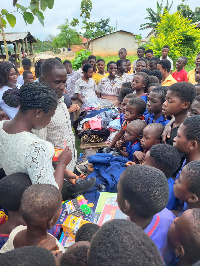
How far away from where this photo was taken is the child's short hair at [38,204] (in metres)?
1.28

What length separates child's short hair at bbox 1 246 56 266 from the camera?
0.72 meters

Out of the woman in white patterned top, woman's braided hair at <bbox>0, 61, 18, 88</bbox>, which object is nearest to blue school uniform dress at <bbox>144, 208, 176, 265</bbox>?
the woman in white patterned top

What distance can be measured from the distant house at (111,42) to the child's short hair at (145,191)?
33.0 meters

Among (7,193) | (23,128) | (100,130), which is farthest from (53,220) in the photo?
(100,130)

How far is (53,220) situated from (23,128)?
0.66 meters

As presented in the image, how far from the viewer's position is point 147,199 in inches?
49.4

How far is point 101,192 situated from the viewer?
2.29m

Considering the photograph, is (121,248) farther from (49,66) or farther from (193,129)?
(49,66)

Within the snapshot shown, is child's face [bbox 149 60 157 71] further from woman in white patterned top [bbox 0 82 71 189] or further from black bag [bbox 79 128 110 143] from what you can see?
woman in white patterned top [bbox 0 82 71 189]

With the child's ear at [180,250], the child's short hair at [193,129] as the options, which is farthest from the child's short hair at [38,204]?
the child's short hair at [193,129]

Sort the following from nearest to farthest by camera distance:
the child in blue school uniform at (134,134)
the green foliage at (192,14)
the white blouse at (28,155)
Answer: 1. the white blouse at (28,155)
2. the child in blue school uniform at (134,134)
3. the green foliage at (192,14)

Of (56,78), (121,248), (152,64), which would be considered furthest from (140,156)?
(152,64)

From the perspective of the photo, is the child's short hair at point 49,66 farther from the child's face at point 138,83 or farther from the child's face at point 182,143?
the child's face at point 138,83

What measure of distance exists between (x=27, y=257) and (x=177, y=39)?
1114 cm
